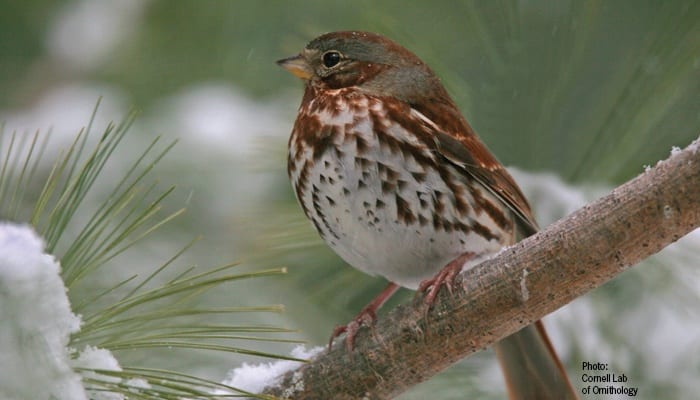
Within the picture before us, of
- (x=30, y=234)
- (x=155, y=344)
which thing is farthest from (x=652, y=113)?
(x=30, y=234)

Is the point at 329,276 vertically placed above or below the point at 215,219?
below

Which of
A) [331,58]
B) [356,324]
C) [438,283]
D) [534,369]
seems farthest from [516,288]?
[331,58]

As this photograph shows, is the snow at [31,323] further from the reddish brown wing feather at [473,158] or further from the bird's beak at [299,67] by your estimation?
the bird's beak at [299,67]

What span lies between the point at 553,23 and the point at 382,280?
110 cm

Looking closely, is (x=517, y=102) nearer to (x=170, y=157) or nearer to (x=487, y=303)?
(x=487, y=303)

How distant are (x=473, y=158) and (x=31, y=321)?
1594mm

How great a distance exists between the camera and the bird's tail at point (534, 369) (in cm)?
284

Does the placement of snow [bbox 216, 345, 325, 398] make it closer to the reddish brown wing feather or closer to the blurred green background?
the blurred green background

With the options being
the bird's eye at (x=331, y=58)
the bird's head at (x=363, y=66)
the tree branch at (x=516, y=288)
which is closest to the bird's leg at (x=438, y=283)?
the tree branch at (x=516, y=288)

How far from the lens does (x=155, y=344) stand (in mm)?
1887

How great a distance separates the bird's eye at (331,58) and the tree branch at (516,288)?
1.02 meters

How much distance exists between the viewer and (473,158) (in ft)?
9.60

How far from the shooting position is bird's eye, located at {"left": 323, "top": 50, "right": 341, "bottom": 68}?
3.22 metres

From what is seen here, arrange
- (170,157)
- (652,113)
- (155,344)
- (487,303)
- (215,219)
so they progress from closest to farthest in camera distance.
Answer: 1. (155,344)
2. (487,303)
3. (652,113)
4. (215,219)
5. (170,157)
